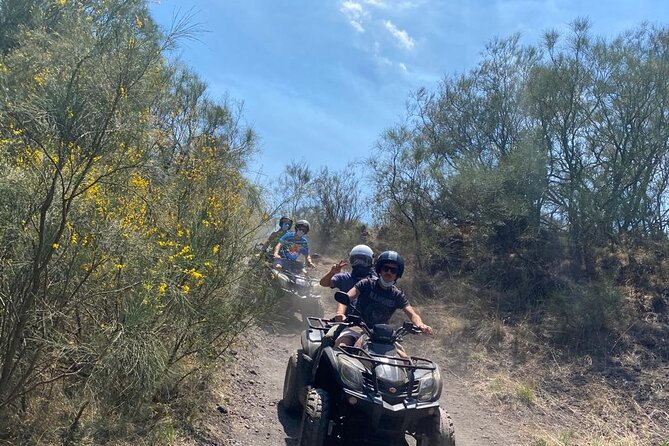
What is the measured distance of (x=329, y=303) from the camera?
42.8ft

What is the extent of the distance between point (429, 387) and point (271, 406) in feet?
7.90

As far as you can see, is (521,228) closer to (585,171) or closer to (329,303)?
(585,171)

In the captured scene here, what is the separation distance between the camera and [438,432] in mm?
4242

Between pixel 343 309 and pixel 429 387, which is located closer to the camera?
pixel 429 387

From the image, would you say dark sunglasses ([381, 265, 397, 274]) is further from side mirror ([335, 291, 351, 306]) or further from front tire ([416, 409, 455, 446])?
front tire ([416, 409, 455, 446])

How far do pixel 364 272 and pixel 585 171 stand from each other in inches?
228

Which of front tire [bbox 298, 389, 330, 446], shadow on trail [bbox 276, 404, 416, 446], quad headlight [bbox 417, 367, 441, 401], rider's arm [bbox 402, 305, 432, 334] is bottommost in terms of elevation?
shadow on trail [bbox 276, 404, 416, 446]

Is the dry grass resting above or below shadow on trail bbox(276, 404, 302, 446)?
above

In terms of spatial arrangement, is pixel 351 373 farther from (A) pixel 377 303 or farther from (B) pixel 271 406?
(B) pixel 271 406

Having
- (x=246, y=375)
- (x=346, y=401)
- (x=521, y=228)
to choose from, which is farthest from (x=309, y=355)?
(x=521, y=228)

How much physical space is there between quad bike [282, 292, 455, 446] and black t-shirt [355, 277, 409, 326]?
31.1 inches

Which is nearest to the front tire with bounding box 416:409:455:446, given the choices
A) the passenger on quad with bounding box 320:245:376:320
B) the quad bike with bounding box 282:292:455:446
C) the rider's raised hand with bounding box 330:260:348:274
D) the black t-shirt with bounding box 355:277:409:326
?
the quad bike with bounding box 282:292:455:446

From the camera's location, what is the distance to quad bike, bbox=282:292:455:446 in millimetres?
4082

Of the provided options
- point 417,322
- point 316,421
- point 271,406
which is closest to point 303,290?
point 271,406
